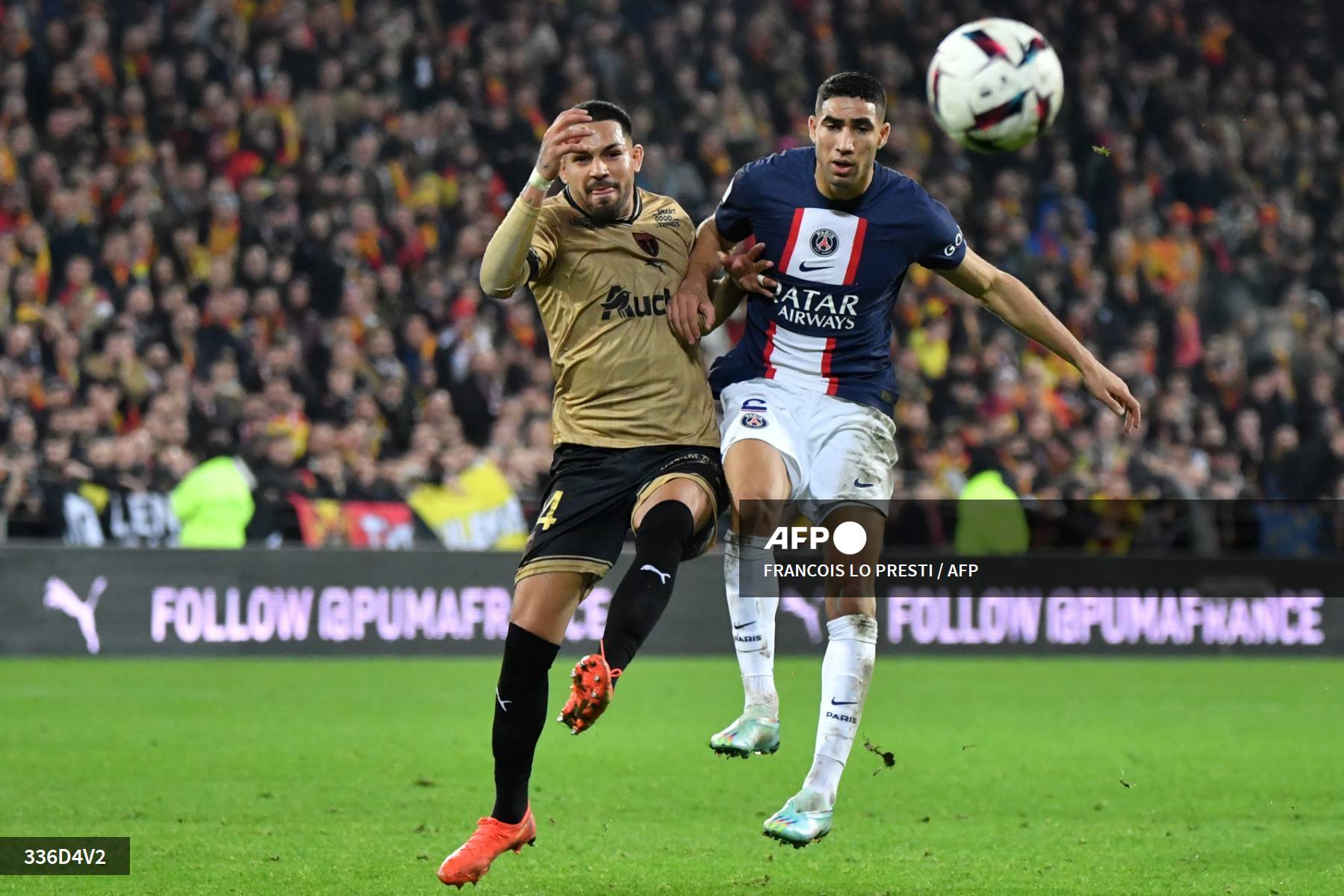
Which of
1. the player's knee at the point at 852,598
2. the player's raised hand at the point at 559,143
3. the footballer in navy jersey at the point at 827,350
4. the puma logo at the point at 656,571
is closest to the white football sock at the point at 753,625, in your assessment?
the footballer in navy jersey at the point at 827,350

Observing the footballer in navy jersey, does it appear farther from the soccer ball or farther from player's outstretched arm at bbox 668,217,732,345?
the soccer ball

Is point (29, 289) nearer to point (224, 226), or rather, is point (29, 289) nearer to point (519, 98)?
point (224, 226)

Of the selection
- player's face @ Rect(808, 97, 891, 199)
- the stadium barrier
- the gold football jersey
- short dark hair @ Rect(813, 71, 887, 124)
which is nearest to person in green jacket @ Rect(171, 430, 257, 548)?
the stadium barrier

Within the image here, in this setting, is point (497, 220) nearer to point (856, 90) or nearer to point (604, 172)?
point (604, 172)

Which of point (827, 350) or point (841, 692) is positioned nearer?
point (841, 692)

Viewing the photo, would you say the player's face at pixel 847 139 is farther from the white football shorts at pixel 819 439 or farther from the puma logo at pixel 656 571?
the puma logo at pixel 656 571

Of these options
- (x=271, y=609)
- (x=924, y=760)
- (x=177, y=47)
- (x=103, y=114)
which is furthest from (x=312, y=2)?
(x=924, y=760)

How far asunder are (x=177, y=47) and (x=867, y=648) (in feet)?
43.8

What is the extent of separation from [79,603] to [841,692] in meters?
8.98

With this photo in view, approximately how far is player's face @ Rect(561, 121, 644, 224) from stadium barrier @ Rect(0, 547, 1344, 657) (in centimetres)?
678

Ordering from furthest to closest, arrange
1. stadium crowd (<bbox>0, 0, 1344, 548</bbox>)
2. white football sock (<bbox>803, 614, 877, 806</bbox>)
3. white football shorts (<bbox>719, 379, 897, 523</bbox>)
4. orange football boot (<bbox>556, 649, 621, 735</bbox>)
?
stadium crowd (<bbox>0, 0, 1344, 548</bbox>), white football shorts (<bbox>719, 379, 897, 523</bbox>), white football sock (<bbox>803, 614, 877, 806</bbox>), orange football boot (<bbox>556, 649, 621, 735</bbox>)

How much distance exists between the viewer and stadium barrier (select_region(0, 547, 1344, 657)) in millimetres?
13594

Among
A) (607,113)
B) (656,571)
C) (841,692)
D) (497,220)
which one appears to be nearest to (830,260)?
(607,113)

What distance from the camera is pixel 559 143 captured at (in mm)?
5895
